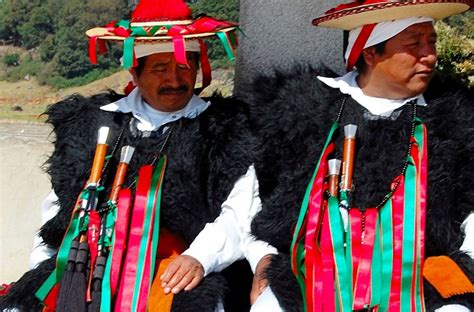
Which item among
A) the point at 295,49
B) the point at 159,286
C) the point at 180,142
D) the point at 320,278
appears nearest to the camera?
the point at 320,278

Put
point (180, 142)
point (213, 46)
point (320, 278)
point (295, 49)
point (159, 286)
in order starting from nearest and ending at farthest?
point (320, 278) → point (159, 286) → point (180, 142) → point (295, 49) → point (213, 46)

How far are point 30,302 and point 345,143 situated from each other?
4.23 feet

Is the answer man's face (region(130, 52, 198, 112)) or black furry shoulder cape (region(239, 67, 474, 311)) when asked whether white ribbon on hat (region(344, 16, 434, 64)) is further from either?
man's face (region(130, 52, 198, 112))

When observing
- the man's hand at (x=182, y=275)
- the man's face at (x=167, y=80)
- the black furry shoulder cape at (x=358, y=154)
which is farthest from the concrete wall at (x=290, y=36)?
the man's hand at (x=182, y=275)

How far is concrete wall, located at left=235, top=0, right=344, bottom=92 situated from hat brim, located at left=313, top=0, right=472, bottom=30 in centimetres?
73

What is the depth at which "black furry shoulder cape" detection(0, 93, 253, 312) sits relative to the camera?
299cm

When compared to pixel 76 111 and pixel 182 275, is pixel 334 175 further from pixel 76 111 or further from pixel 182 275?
pixel 76 111

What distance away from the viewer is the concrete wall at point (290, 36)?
353cm

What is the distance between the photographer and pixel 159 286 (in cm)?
280

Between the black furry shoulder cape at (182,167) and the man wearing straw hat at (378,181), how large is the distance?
0.62 feet

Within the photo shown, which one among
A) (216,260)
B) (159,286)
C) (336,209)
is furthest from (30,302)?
(336,209)

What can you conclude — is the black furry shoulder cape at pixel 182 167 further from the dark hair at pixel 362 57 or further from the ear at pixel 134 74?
the dark hair at pixel 362 57

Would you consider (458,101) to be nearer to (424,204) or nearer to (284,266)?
(424,204)

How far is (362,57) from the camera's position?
9.43ft
